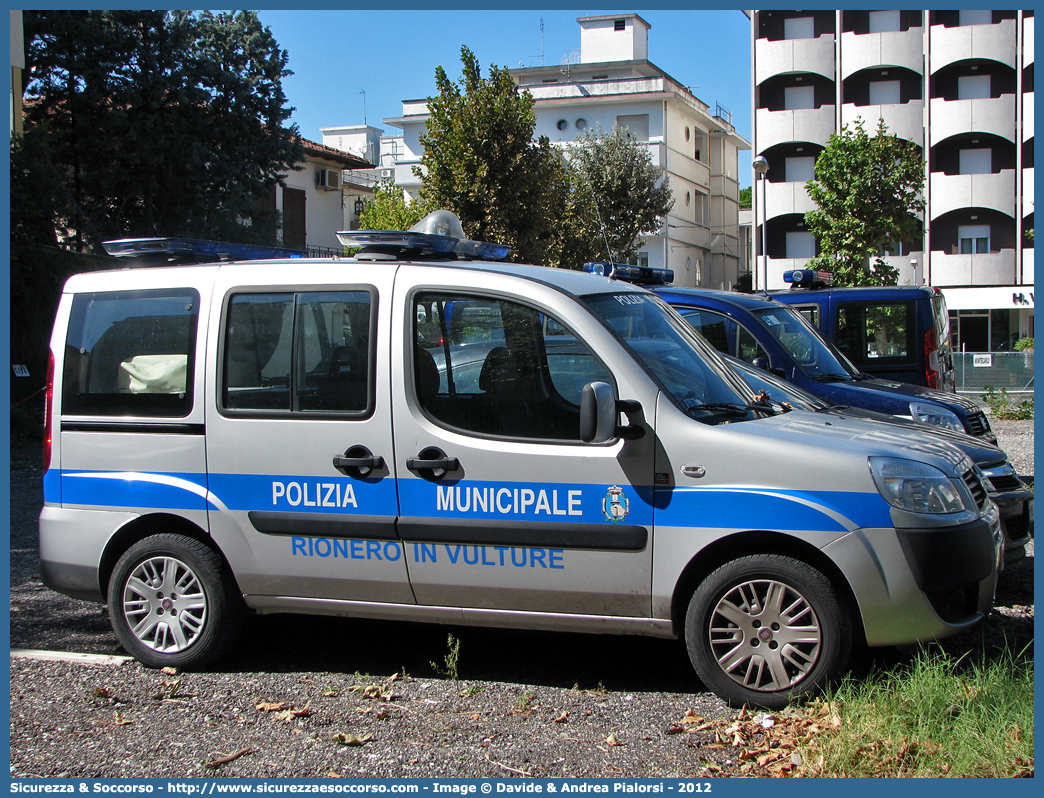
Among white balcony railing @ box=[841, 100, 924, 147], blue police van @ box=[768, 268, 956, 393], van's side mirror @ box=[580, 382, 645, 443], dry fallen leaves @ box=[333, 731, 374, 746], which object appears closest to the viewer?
dry fallen leaves @ box=[333, 731, 374, 746]

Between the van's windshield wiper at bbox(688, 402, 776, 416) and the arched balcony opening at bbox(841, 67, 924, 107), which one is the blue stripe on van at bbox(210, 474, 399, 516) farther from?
the arched balcony opening at bbox(841, 67, 924, 107)

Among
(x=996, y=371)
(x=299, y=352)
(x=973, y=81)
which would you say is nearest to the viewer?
(x=299, y=352)

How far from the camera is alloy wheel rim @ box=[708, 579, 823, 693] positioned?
429 cm

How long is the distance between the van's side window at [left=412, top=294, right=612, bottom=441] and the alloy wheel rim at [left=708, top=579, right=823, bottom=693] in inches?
40.2

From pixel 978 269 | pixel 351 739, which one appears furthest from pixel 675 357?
pixel 978 269

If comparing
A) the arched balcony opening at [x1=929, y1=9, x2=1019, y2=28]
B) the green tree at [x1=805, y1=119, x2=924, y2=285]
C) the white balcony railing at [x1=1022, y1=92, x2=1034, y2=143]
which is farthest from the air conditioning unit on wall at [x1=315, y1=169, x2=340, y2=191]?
the white balcony railing at [x1=1022, y1=92, x2=1034, y2=143]

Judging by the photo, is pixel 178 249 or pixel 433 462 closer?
pixel 433 462

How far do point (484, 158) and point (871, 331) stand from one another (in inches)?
534

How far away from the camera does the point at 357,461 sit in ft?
15.7

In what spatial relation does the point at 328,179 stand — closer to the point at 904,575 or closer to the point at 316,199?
the point at 316,199

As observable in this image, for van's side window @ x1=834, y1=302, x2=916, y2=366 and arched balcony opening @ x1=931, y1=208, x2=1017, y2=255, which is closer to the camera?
van's side window @ x1=834, y1=302, x2=916, y2=366

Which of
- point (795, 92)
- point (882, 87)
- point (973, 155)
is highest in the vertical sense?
point (795, 92)

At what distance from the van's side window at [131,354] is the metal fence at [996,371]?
2270cm

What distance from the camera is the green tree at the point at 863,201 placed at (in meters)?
30.9
